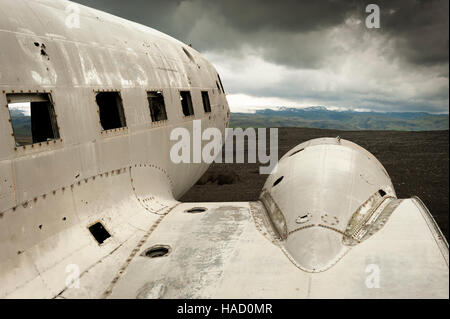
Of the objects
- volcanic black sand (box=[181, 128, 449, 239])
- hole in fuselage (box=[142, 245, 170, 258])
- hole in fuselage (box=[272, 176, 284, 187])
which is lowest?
volcanic black sand (box=[181, 128, 449, 239])

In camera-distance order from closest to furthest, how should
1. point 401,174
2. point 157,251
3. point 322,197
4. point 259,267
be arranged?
point 259,267 < point 157,251 < point 322,197 < point 401,174

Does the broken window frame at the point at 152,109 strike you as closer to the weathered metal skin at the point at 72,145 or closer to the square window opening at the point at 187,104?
the weathered metal skin at the point at 72,145

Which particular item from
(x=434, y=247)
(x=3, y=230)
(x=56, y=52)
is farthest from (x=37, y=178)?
(x=434, y=247)

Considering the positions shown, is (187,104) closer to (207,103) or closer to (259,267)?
(207,103)

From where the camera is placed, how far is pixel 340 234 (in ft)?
17.7

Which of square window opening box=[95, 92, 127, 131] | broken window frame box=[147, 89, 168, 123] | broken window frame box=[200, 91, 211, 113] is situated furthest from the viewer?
broken window frame box=[200, 91, 211, 113]

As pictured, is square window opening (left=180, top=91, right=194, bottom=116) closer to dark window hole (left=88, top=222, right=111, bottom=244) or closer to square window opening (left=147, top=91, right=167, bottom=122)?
square window opening (left=147, top=91, right=167, bottom=122)

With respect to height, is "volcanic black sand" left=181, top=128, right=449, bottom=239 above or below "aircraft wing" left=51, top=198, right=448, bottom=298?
below

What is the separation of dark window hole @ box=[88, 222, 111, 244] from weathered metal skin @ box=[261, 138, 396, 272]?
3.09 metres

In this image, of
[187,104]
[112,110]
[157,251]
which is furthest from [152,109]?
[157,251]

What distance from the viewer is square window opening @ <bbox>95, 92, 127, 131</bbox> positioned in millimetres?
6664

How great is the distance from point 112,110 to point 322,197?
182 inches

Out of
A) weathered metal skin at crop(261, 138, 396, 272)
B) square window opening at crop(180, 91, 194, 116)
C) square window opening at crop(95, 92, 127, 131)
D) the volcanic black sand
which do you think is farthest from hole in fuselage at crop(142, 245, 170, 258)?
the volcanic black sand

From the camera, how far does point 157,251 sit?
18.8ft
